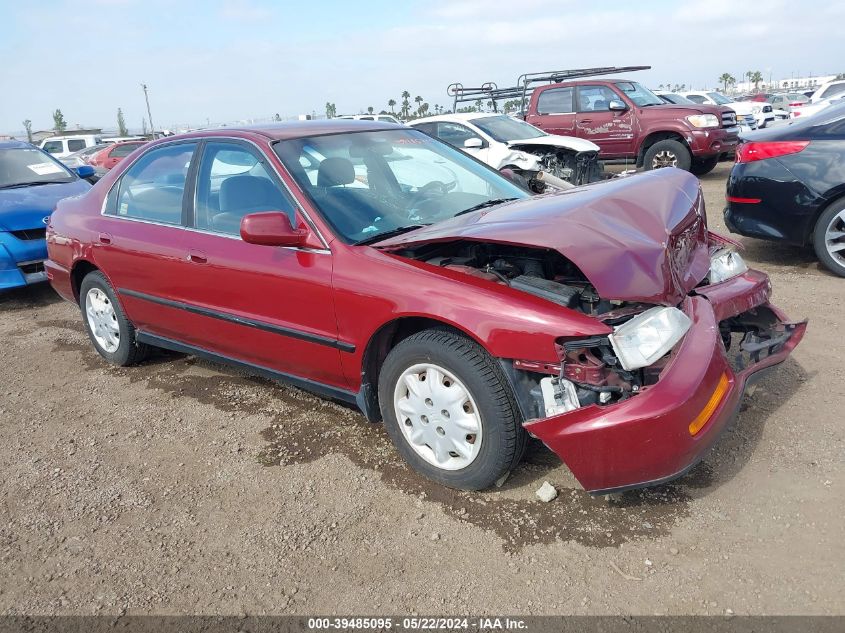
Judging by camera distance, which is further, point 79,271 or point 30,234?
point 30,234

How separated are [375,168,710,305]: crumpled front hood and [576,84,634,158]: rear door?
9126mm

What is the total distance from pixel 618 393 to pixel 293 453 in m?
1.69

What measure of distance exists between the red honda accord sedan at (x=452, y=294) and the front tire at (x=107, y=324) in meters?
A: 0.28

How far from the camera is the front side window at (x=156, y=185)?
3879 mm

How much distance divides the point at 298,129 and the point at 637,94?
10.1m

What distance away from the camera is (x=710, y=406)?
2.46 m

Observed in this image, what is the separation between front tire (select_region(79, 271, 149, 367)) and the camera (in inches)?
176

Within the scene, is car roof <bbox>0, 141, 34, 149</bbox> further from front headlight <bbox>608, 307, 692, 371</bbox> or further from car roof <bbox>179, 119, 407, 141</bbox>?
front headlight <bbox>608, 307, 692, 371</bbox>

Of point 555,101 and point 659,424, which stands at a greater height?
point 555,101

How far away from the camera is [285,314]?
10.8 ft

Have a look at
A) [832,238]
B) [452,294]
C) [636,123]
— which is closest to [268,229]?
[452,294]

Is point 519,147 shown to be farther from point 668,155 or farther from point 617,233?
point 617,233

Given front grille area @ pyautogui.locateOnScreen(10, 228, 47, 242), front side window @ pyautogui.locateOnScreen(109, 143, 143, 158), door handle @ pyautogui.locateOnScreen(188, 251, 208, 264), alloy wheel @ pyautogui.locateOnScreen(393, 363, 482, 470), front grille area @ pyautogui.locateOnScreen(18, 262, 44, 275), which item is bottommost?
alloy wheel @ pyautogui.locateOnScreen(393, 363, 482, 470)

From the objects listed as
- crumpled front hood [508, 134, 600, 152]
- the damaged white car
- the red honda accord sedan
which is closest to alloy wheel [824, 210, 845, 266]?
the red honda accord sedan
